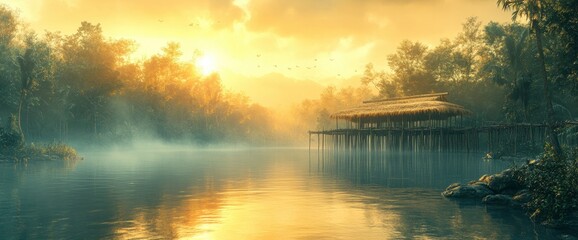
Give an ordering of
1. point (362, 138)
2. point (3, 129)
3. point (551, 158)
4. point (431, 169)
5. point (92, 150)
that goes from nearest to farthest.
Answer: point (551, 158)
point (431, 169)
point (3, 129)
point (362, 138)
point (92, 150)

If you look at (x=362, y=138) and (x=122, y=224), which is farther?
(x=362, y=138)

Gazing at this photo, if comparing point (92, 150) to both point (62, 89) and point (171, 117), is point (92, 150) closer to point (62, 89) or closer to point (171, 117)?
point (62, 89)

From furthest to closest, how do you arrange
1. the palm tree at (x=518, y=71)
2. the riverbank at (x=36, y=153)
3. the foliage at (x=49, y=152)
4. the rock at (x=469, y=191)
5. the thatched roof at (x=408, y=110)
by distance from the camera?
the thatched roof at (x=408, y=110), the palm tree at (x=518, y=71), the foliage at (x=49, y=152), the riverbank at (x=36, y=153), the rock at (x=469, y=191)

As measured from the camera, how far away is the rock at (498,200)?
20469mm

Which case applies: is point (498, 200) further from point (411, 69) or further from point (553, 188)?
point (411, 69)

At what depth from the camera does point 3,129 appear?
46250mm

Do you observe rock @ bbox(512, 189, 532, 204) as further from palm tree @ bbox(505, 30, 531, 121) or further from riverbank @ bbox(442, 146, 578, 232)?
palm tree @ bbox(505, 30, 531, 121)

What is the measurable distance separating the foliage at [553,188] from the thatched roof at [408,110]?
3670 cm

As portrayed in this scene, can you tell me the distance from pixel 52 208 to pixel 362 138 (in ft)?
171

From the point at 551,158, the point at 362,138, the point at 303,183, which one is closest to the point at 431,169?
the point at 303,183

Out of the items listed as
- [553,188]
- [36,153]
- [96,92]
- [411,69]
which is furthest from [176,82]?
[553,188]

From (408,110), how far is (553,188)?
134ft

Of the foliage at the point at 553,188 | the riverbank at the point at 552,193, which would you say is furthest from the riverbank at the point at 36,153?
the foliage at the point at 553,188

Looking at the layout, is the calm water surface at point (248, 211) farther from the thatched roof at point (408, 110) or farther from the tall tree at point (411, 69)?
the tall tree at point (411, 69)
